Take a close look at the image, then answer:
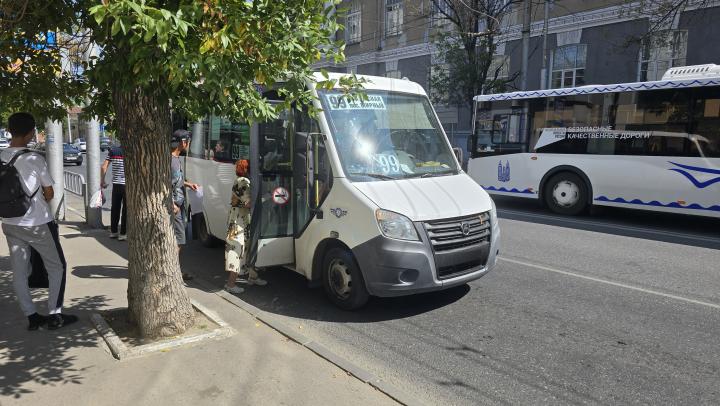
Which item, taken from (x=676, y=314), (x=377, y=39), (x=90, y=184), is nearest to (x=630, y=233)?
(x=676, y=314)

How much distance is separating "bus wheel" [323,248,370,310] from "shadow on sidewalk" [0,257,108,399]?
6.88 feet

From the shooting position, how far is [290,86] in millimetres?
3992

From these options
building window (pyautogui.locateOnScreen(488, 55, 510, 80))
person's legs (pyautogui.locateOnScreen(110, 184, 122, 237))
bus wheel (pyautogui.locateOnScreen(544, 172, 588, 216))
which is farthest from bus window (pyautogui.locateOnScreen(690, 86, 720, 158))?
building window (pyautogui.locateOnScreen(488, 55, 510, 80))

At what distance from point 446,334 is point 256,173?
8.39ft

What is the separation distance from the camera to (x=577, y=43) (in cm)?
2009

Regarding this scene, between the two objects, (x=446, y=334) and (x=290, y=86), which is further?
(x=446, y=334)

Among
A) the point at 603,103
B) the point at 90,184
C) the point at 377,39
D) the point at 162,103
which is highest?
the point at 377,39

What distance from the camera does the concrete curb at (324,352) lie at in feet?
11.5

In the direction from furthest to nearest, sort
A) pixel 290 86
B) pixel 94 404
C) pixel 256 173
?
1. pixel 256 173
2. pixel 290 86
3. pixel 94 404

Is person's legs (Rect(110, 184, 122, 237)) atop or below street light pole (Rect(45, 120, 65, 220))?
below

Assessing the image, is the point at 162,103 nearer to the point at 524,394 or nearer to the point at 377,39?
the point at 524,394

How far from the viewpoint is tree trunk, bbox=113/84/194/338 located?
4074 millimetres

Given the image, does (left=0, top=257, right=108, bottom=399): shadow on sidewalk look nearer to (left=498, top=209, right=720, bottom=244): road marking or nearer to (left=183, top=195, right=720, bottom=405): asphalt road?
(left=183, top=195, right=720, bottom=405): asphalt road

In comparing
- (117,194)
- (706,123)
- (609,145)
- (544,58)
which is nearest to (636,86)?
(609,145)
